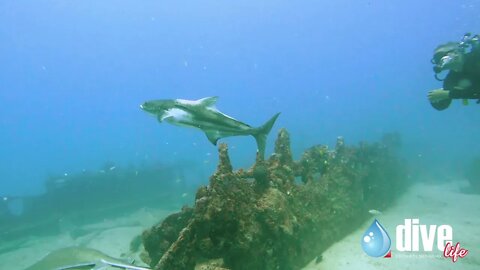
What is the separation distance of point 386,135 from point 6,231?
24289 millimetres

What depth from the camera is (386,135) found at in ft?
82.2

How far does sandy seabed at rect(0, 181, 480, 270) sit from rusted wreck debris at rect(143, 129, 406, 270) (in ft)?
2.37

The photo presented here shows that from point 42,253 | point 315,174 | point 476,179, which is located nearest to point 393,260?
point 315,174

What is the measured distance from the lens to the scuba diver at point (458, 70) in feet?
21.2

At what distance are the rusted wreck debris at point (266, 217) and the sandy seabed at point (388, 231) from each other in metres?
0.72

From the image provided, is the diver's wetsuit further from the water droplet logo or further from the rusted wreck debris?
the rusted wreck debris

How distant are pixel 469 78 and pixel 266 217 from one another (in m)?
4.65

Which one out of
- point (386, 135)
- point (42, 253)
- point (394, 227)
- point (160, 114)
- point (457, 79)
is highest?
point (386, 135)

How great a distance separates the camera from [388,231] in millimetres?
10969

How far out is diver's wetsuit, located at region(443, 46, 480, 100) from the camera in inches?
253

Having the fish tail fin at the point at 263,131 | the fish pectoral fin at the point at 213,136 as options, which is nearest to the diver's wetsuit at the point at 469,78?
the fish tail fin at the point at 263,131

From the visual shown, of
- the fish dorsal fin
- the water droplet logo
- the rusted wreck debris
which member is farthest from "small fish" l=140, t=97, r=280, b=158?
the water droplet logo

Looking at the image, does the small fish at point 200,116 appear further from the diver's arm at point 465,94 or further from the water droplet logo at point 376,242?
the water droplet logo at point 376,242

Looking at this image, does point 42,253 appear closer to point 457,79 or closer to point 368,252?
point 368,252
